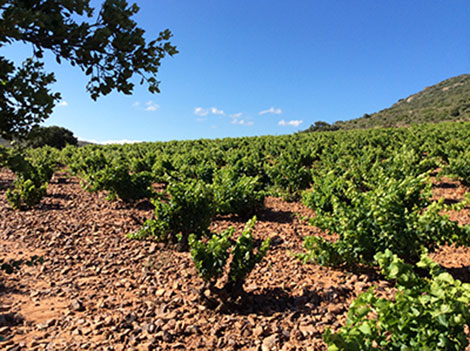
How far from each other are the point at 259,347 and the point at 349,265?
2384 mm

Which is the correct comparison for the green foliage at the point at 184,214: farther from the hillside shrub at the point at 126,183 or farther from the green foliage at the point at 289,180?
the green foliage at the point at 289,180

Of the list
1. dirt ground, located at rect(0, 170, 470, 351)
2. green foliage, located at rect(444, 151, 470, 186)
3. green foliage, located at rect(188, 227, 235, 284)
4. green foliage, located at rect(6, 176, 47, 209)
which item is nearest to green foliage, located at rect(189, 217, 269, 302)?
green foliage, located at rect(188, 227, 235, 284)

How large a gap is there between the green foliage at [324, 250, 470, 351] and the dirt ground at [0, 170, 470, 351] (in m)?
1.04

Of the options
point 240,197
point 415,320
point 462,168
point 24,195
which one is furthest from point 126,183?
point 462,168

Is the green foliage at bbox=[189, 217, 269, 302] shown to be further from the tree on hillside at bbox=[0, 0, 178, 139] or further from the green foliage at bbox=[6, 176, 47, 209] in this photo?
the green foliage at bbox=[6, 176, 47, 209]

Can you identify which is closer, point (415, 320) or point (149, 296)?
point (415, 320)

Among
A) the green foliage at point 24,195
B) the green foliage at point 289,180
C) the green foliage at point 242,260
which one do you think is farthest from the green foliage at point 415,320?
the green foliage at point 24,195

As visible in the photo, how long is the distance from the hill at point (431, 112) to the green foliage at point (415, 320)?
6157 centimetres

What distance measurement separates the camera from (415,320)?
89.4 inches

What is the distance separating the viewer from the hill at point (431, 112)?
57.5 meters

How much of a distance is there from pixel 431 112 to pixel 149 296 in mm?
72871

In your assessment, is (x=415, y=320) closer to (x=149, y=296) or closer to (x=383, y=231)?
(x=383, y=231)

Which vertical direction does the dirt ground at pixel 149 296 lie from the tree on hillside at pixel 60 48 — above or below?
below

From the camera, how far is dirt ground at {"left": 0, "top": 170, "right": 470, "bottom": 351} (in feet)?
11.1
